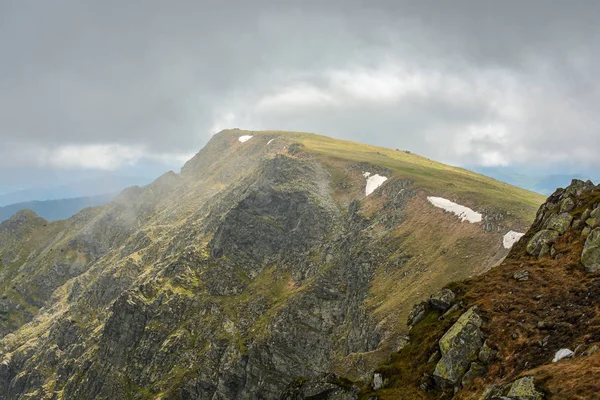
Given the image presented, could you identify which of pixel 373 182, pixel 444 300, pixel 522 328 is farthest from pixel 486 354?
pixel 373 182

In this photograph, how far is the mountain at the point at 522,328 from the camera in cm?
2598

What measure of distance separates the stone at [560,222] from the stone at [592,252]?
171 inches

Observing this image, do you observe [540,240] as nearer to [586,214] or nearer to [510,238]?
[586,214]

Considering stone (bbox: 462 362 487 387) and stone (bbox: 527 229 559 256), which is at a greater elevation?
stone (bbox: 527 229 559 256)

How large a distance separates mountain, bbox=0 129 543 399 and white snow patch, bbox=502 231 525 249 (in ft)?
1.00

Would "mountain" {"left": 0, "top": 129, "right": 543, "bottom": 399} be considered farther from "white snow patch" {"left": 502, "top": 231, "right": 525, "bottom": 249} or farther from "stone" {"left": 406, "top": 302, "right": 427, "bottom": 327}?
"stone" {"left": 406, "top": 302, "right": 427, "bottom": 327}

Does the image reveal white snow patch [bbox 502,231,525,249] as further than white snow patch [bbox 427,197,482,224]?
No

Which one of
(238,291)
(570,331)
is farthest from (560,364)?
(238,291)

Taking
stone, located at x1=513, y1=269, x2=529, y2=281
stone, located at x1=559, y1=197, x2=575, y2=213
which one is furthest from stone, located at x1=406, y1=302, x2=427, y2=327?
stone, located at x1=559, y1=197, x2=575, y2=213

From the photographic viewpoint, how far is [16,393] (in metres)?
183

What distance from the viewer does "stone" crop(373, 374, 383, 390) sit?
38763 millimetres

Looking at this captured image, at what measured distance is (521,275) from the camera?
38.6m

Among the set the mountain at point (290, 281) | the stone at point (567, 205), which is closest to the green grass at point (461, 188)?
the mountain at point (290, 281)

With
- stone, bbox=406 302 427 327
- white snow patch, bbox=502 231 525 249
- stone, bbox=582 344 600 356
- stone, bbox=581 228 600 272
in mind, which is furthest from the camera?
white snow patch, bbox=502 231 525 249
